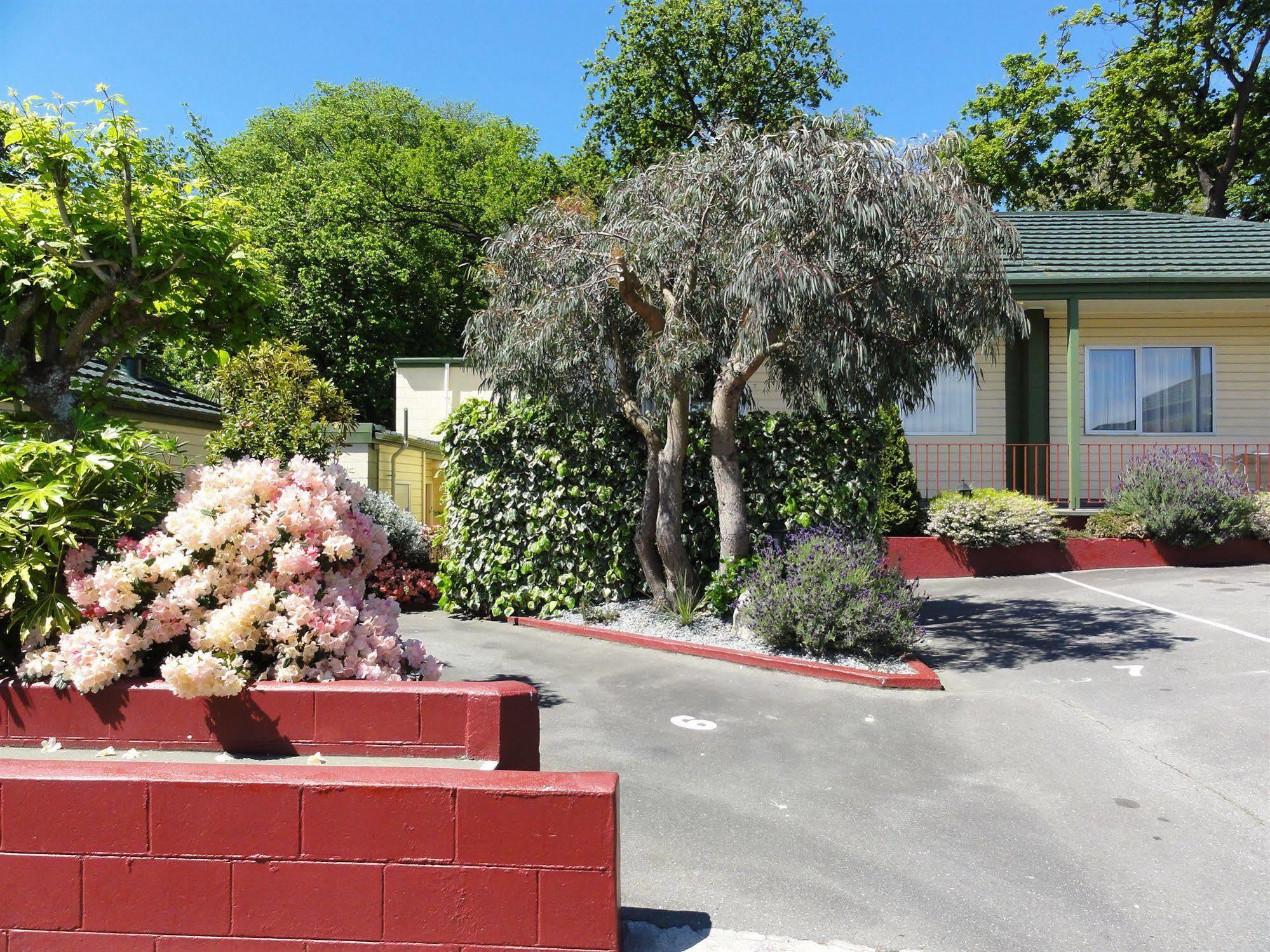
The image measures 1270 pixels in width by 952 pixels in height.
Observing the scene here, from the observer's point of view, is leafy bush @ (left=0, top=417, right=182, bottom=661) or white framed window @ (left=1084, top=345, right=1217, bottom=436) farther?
white framed window @ (left=1084, top=345, right=1217, bottom=436)

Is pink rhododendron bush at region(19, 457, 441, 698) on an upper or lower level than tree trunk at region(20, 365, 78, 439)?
lower

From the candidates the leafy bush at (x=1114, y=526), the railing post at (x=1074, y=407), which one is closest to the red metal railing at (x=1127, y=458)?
the railing post at (x=1074, y=407)

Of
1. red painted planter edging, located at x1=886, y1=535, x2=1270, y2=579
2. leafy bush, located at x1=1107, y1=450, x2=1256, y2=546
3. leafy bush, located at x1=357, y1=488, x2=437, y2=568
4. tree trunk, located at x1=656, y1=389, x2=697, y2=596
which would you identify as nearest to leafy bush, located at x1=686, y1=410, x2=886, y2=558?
tree trunk, located at x1=656, y1=389, x2=697, y2=596

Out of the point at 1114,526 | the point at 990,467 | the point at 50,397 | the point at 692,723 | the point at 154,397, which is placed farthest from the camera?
the point at 990,467

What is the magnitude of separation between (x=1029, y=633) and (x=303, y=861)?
828 cm

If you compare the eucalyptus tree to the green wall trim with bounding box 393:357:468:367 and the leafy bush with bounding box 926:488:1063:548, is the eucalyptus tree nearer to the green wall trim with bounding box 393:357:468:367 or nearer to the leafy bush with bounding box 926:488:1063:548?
the leafy bush with bounding box 926:488:1063:548

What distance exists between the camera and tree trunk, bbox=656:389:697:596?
31.3ft

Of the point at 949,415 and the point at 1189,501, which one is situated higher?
the point at 949,415

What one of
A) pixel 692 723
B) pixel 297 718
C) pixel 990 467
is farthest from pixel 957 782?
pixel 990 467

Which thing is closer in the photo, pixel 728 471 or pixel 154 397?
pixel 728 471

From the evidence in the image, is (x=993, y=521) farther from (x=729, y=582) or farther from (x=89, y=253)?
(x=89, y=253)

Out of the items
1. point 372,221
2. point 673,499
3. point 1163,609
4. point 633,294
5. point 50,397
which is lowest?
point 1163,609

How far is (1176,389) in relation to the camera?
1590 centimetres

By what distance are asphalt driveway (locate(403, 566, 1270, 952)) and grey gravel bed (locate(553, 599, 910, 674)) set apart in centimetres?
37
